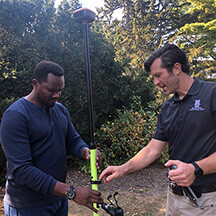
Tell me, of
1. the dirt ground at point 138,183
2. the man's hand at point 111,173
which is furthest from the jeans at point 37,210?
the dirt ground at point 138,183

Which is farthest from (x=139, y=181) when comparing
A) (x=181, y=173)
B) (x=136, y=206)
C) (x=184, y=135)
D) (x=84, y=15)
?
(x=84, y=15)

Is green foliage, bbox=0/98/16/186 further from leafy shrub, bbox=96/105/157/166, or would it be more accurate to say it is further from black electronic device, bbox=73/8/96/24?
black electronic device, bbox=73/8/96/24

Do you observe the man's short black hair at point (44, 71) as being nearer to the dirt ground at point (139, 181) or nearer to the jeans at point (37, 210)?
the jeans at point (37, 210)

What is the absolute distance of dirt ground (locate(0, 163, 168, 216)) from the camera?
5.12m

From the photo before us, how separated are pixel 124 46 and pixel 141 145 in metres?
12.9

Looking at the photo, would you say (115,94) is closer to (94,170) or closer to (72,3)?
(72,3)

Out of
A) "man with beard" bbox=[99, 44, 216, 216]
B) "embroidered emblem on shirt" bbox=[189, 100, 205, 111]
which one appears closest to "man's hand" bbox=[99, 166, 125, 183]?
"man with beard" bbox=[99, 44, 216, 216]

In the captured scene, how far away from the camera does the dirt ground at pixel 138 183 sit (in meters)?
5.12

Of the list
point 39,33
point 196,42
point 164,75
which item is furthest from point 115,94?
point 196,42

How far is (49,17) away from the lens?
21.5 feet

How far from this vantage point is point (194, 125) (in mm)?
1926

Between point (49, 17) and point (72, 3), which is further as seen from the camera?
point (72, 3)

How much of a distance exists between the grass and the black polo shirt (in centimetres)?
269

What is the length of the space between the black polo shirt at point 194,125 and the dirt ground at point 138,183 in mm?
3283
